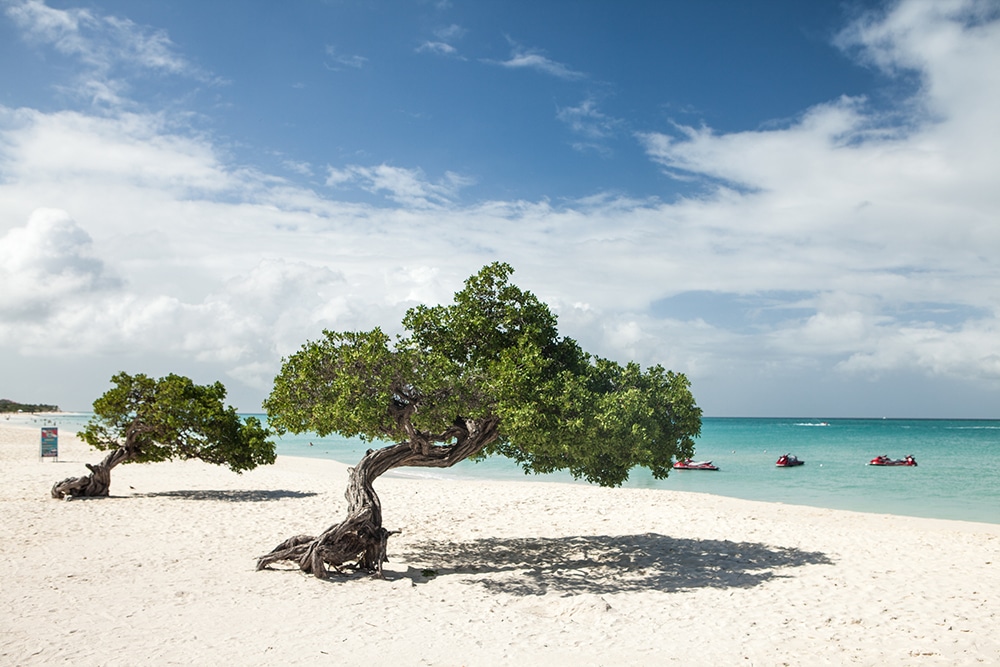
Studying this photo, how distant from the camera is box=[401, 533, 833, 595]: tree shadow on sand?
12379mm

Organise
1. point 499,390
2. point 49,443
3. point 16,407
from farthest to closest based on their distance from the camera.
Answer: point 16,407
point 49,443
point 499,390

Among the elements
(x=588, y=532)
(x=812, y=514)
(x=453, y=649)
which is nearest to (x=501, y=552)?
(x=588, y=532)

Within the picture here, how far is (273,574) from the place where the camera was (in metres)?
12.5

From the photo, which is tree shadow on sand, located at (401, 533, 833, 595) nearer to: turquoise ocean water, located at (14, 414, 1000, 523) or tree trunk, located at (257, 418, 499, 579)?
tree trunk, located at (257, 418, 499, 579)

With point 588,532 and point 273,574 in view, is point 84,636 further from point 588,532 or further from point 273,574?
point 588,532

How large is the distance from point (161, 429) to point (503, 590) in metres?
15.6

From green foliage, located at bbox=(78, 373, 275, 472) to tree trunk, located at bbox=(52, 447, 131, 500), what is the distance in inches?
18.1

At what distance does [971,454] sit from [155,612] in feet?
240

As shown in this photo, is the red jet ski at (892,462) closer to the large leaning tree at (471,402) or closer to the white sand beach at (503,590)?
Result: the white sand beach at (503,590)

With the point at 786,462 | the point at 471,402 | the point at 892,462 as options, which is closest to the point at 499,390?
the point at 471,402

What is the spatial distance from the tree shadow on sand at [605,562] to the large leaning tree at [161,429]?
1031cm

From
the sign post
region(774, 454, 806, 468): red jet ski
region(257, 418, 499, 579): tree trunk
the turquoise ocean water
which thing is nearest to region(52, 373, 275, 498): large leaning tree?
region(257, 418, 499, 579): tree trunk

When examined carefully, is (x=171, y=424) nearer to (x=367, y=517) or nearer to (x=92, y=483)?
(x=92, y=483)

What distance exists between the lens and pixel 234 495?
23.8 metres
